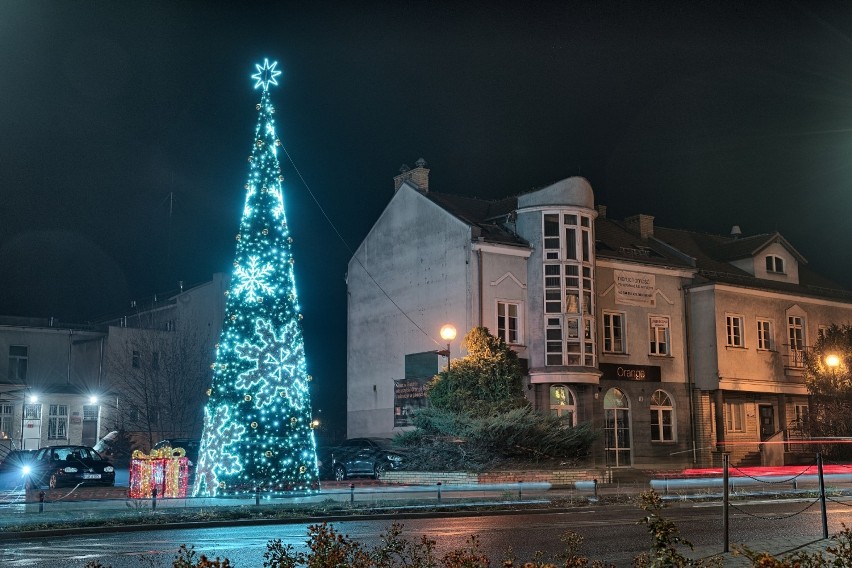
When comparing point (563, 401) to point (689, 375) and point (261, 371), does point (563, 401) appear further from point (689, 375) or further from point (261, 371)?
point (261, 371)

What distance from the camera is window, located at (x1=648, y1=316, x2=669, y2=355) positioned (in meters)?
40.8

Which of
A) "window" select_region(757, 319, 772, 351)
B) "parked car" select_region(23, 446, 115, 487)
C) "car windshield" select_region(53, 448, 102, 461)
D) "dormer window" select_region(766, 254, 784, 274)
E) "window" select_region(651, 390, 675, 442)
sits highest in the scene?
"dormer window" select_region(766, 254, 784, 274)

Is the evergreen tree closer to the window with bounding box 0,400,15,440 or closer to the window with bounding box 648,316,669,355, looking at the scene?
the window with bounding box 648,316,669,355

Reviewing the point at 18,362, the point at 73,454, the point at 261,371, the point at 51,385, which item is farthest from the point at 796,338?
the point at 18,362

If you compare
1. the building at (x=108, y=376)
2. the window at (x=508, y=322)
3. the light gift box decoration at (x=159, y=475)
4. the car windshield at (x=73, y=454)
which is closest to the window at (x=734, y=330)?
the window at (x=508, y=322)

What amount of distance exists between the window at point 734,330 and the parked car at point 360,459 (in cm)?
1712

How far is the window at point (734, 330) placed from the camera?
41.9 metres

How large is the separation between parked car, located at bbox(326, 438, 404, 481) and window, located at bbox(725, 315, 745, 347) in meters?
17.1

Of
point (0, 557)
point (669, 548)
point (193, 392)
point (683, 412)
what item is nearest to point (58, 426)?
point (193, 392)

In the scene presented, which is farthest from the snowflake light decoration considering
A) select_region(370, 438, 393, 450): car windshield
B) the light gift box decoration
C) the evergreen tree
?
the evergreen tree

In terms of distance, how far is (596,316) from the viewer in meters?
38.2

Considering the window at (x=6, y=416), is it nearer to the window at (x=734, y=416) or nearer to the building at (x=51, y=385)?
the building at (x=51, y=385)

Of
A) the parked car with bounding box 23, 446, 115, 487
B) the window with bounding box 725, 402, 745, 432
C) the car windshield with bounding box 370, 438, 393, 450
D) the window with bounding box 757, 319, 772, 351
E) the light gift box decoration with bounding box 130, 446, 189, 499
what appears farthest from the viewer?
the window with bounding box 757, 319, 772, 351

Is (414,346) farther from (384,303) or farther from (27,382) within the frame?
(27,382)
